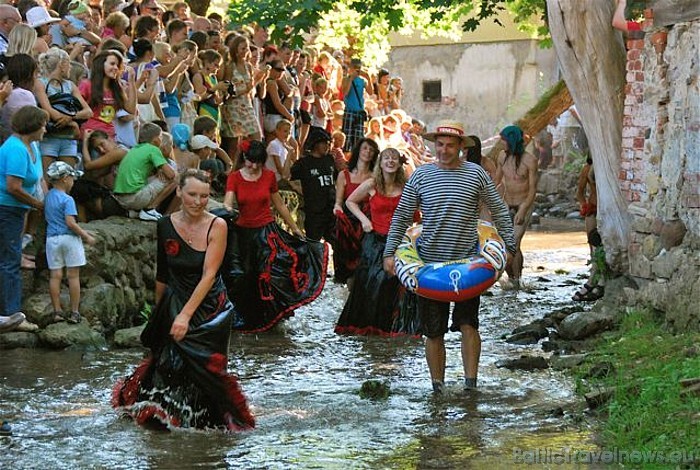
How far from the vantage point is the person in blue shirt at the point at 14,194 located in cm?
1070

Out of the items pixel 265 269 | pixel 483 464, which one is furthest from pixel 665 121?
pixel 483 464

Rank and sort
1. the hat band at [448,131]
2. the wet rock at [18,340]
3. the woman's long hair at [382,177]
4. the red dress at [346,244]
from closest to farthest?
the hat band at [448,131], the wet rock at [18,340], the woman's long hair at [382,177], the red dress at [346,244]

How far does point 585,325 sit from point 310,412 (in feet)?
11.8

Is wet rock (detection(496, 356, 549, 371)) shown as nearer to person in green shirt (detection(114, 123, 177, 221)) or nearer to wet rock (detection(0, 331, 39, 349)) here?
wet rock (detection(0, 331, 39, 349))

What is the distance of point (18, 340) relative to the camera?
1098 centimetres

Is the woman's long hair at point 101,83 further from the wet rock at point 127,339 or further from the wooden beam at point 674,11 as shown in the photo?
the wooden beam at point 674,11

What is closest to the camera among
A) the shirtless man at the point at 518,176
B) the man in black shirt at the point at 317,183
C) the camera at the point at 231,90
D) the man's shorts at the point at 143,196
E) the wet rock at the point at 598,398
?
the wet rock at the point at 598,398

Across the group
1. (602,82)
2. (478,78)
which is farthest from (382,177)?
(478,78)

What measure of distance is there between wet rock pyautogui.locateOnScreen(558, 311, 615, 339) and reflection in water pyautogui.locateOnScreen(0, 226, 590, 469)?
488mm

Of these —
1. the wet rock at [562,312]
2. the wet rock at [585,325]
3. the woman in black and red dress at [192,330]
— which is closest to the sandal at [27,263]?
the woman in black and red dress at [192,330]

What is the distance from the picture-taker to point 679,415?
738 centimetres

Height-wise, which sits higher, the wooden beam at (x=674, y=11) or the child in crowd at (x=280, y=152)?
the wooden beam at (x=674, y=11)

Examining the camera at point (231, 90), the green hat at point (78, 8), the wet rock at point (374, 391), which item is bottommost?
the wet rock at point (374, 391)

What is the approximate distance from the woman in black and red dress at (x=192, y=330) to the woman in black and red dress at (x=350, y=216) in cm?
488
